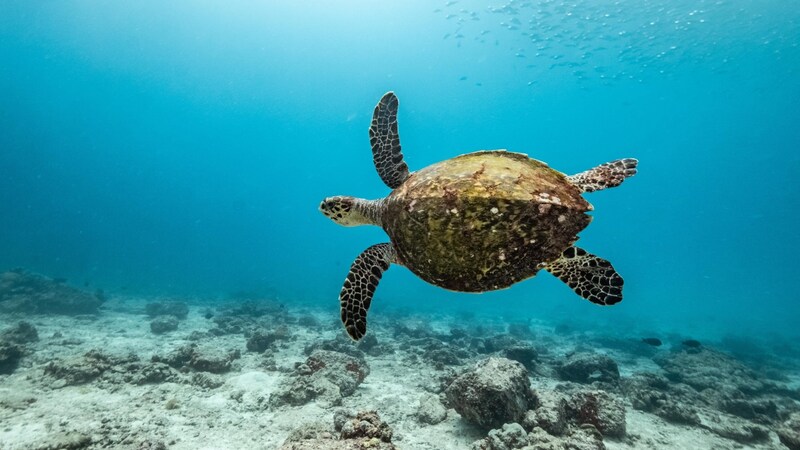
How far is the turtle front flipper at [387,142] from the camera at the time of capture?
183 inches

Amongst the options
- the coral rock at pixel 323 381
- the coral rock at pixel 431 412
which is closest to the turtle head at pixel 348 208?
the coral rock at pixel 431 412

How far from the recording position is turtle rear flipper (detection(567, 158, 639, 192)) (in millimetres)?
3541

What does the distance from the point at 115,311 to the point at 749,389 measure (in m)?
27.7

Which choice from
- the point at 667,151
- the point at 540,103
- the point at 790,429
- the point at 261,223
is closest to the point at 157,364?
the point at 790,429

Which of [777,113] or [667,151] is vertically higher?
[667,151]

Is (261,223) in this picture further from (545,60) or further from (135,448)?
(135,448)

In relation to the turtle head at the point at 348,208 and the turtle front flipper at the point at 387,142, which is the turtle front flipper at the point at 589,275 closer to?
the turtle front flipper at the point at 387,142

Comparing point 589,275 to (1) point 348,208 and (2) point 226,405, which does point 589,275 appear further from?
(2) point 226,405

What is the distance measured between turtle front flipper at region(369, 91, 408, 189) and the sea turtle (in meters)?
0.77

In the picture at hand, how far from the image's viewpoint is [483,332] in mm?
18953

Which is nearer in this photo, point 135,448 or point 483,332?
point 135,448

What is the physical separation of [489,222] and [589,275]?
134cm

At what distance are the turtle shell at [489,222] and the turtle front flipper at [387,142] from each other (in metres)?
1.16

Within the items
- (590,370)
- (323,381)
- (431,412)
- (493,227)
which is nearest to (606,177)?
(493,227)
